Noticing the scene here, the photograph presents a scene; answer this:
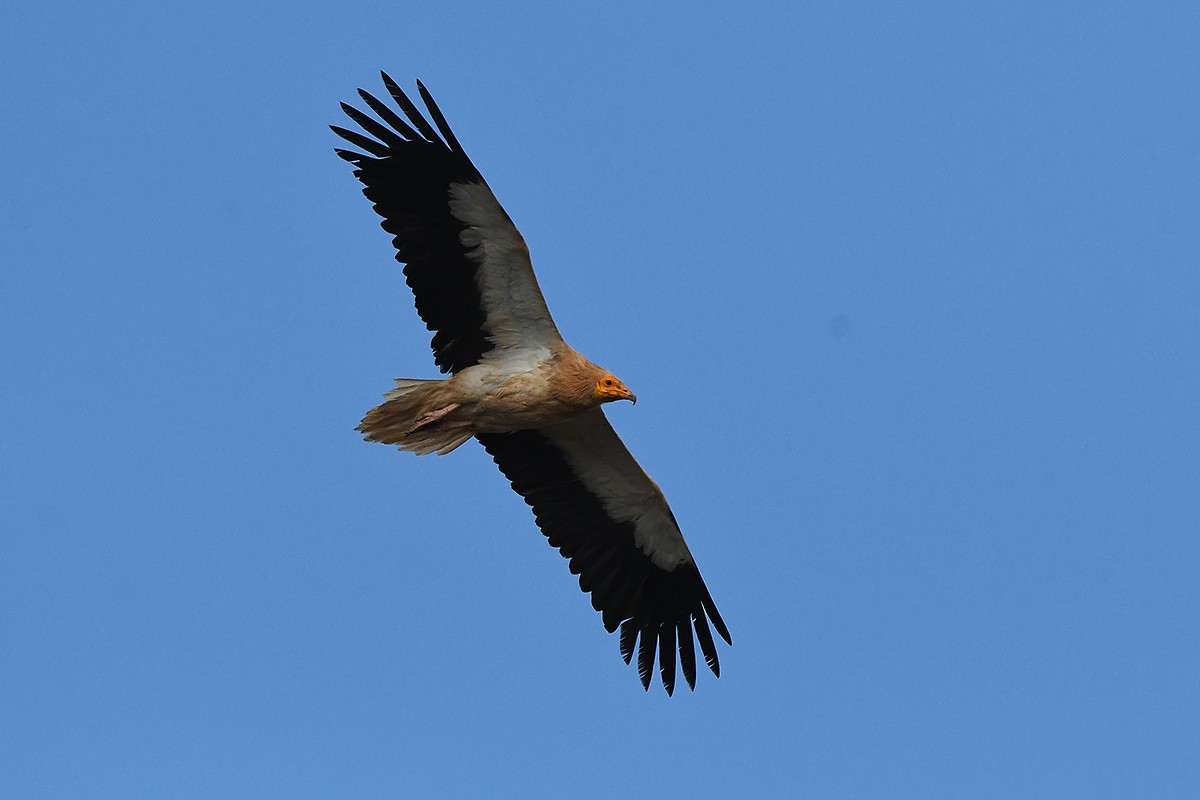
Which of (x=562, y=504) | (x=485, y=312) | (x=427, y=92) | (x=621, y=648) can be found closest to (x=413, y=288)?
(x=485, y=312)

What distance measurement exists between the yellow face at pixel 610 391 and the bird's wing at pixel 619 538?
0.92m

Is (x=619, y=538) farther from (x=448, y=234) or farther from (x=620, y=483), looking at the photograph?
(x=448, y=234)

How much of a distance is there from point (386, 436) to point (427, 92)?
2533 mm

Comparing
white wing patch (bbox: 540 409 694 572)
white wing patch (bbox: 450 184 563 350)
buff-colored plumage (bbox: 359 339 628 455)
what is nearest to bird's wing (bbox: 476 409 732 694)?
white wing patch (bbox: 540 409 694 572)

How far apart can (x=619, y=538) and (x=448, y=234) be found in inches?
123

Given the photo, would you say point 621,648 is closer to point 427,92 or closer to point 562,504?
point 562,504

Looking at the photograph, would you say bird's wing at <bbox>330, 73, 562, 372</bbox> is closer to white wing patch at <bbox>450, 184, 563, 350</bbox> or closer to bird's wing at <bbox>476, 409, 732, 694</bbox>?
white wing patch at <bbox>450, 184, 563, 350</bbox>

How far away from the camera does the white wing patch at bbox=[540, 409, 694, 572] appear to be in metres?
13.0

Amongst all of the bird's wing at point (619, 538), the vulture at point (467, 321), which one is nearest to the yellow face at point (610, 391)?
the vulture at point (467, 321)

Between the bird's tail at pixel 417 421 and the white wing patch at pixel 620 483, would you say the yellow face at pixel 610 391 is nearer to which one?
the white wing patch at pixel 620 483

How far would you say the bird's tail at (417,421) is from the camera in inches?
479

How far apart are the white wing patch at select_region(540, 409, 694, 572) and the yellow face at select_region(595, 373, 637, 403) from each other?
1.67 feet

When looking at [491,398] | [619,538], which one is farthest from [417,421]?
[619,538]

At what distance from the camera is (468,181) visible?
38.6 feet
